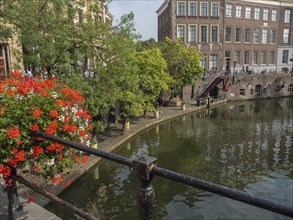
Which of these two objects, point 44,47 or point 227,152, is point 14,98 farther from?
point 227,152

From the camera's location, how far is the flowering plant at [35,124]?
10.4ft

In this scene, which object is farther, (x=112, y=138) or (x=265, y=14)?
(x=265, y=14)

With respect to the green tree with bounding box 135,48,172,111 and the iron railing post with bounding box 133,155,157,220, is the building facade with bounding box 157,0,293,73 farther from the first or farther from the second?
the iron railing post with bounding box 133,155,157,220

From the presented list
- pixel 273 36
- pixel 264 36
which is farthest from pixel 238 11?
pixel 273 36

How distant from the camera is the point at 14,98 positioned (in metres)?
3.52

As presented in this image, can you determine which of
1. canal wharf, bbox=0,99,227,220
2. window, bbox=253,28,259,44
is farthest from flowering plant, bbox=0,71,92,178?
window, bbox=253,28,259,44

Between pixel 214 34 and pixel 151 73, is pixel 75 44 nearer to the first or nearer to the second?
pixel 151 73

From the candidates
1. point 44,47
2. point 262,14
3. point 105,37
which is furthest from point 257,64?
point 44,47

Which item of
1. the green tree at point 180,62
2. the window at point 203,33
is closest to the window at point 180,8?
the window at point 203,33

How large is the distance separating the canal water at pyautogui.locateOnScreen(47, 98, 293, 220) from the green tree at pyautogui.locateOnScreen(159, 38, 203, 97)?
6.24 m

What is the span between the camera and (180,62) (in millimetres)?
32125

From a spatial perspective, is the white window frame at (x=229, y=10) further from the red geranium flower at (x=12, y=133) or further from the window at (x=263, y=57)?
the red geranium flower at (x=12, y=133)

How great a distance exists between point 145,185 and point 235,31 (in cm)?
4835

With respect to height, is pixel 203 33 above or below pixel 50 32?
above
